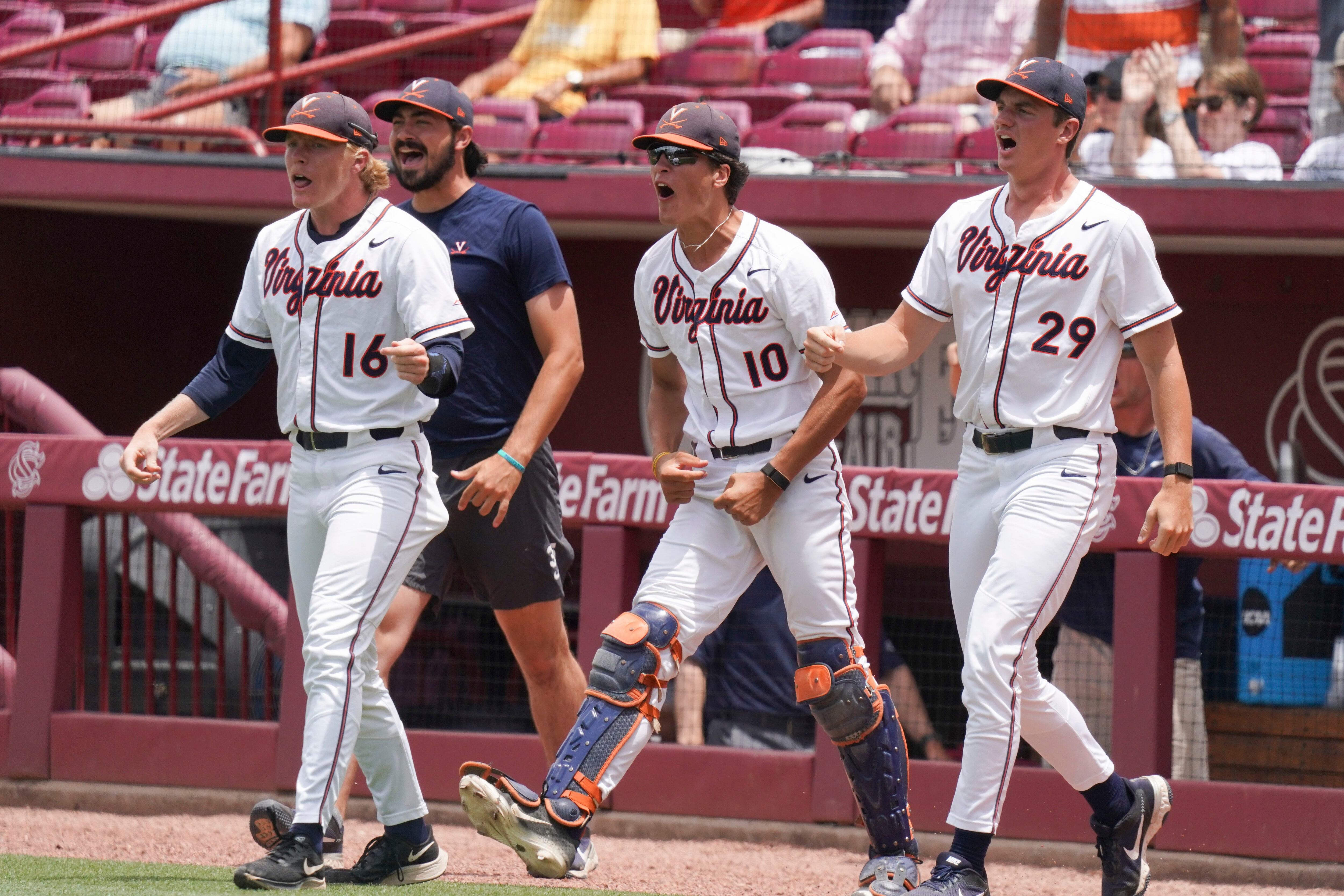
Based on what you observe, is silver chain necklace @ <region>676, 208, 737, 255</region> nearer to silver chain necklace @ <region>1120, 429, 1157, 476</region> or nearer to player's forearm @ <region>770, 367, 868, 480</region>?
player's forearm @ <region>770, 367, 868, 480</region>

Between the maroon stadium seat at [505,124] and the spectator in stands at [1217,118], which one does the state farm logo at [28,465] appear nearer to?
the maroon stadium seat at [505,124]

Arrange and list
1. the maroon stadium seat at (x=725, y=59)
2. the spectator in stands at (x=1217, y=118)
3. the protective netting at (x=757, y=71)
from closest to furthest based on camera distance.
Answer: the spectator in stands at (x=1217, y=118)
the protective netting at (x=757, y=71)
the maroon stadium seat at (x=725, y=59)

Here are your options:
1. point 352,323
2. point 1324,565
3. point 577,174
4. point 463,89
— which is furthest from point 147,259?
point 1324,565

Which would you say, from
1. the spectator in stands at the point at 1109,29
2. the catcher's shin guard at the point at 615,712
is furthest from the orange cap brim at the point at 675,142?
the spectator in stands at the point at 1109,29

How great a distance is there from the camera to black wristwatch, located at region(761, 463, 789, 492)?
3594mm

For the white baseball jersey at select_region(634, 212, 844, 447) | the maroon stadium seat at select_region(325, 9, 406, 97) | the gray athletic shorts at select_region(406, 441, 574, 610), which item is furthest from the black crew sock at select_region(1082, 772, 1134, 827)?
the maroon stadium seat at select_region(325, 9, 406, 97)

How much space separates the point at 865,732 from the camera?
3.64 m

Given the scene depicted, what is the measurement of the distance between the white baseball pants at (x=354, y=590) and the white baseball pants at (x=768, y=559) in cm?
55

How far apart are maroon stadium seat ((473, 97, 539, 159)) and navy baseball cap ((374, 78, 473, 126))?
264 cm

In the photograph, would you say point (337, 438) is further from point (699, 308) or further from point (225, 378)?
point (699, 308)

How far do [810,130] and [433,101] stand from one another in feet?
10.3

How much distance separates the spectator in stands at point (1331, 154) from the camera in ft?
19.1

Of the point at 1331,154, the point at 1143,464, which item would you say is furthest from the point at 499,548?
the point at 1331,154

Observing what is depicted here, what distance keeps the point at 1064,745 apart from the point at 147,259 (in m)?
5.63
